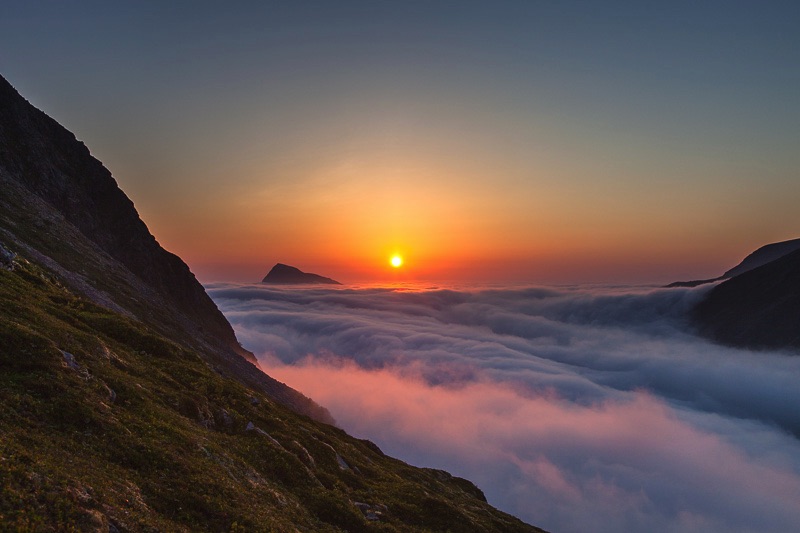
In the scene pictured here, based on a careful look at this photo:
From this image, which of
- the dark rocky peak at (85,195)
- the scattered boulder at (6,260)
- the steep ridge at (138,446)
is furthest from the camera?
the dark rocky peak at (85,195)

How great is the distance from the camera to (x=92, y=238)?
367 ft

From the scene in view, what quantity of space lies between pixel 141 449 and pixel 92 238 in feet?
380

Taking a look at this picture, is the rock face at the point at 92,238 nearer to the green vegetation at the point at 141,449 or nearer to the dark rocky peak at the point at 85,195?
the dark rocky peak at the point at 85,195

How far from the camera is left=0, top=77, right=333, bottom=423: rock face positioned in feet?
242

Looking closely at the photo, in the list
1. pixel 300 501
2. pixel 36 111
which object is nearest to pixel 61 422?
pixel 300 501

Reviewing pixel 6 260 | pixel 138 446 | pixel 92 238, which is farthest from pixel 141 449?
pixel 92 238

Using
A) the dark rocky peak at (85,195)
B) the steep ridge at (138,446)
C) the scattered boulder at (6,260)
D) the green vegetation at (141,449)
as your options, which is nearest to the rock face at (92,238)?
the dark rocky peak at (85,195)

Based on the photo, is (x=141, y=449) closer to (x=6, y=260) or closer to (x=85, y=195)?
(x=6, y=260)

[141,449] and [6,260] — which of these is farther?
[6,260]

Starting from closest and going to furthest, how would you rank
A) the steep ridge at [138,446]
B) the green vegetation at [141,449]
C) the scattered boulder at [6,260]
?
the green vegetation at [141,449]
the steep ridge at [138,446]
the scattered boulder at [6,260]

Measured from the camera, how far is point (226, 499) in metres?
23.7

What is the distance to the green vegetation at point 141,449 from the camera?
17.0 metres

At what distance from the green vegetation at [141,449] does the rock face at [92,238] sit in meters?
33.2

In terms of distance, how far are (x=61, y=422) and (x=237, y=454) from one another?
14291mm
